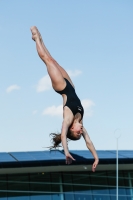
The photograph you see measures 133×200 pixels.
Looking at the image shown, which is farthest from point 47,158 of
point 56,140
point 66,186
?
point 56,140

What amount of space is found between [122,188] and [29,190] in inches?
227

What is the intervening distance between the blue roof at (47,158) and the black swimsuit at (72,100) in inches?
495

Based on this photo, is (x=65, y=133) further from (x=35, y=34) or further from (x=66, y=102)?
(x=35, y=34)

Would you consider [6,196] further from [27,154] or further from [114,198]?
[114,198]

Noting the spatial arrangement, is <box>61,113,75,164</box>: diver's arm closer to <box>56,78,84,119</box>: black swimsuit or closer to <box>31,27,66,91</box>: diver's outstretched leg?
<box>56,78,84,119</box>: black swimsuit

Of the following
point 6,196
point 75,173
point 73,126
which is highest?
point 75,173

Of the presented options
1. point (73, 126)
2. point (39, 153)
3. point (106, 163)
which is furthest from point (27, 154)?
point (73, 126)

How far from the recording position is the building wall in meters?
21.7

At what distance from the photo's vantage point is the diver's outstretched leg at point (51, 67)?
25.4ft

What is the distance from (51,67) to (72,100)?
73 centimetres

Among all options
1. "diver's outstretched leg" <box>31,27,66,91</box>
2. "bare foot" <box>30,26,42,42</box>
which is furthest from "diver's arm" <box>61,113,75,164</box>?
"bare foot" <box>30,26,42,42</box>

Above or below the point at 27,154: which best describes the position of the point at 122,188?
below

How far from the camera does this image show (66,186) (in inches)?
918

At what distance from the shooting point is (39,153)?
23.1 meters
